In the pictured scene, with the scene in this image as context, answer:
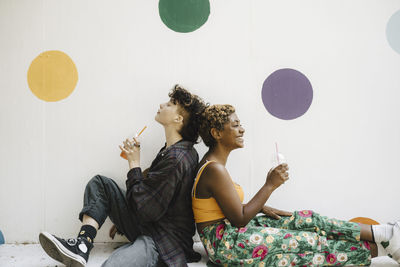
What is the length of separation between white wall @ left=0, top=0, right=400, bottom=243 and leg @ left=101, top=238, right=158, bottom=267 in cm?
52

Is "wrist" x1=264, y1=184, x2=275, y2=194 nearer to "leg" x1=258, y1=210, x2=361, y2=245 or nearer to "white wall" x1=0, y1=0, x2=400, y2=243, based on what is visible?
"leg" x1=258, y1=210, x2=361, y2=245

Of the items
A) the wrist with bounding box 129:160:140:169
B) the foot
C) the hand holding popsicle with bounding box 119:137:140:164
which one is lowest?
the foot

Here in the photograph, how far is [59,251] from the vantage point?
1257 millimetres

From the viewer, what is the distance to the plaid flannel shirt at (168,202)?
1.39m

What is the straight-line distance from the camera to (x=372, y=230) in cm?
134

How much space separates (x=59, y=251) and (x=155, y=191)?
44 centimetres

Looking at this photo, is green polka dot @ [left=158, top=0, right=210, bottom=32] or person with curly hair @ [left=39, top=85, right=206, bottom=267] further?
green polka dot @ [left=158, top=0, right=210, bottom=32]

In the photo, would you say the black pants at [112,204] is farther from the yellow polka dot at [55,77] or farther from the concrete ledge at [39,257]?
the yellow polka dot at [55,77]

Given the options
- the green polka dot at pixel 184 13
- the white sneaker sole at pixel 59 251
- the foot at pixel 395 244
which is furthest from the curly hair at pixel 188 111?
the foot at pixel 395 244

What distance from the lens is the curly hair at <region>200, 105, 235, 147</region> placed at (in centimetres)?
144

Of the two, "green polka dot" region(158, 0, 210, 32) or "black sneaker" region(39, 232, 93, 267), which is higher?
"green polka dot" region(158, 0, 210, 32)

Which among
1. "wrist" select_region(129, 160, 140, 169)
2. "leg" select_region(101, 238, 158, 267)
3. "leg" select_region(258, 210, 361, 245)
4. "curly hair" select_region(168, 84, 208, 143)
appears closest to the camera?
"leg" select_region(101, 238, 158, 267)

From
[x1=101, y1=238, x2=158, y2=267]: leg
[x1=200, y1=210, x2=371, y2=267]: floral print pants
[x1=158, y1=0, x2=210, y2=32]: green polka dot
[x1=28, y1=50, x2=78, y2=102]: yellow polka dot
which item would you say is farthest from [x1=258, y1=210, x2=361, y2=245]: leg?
[x1=28, y1=50, x2=78, y2=102]: yellow polka dot

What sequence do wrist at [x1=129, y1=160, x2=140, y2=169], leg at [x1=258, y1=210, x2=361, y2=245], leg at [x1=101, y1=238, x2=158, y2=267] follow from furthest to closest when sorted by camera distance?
wrist at [x1=129, y1=160, x2=140, y2=169] → leg at [x1=258, y1=210, x2=361, y2=245] → leg at [x1=101, y1=238, x2=158, y2=267]
